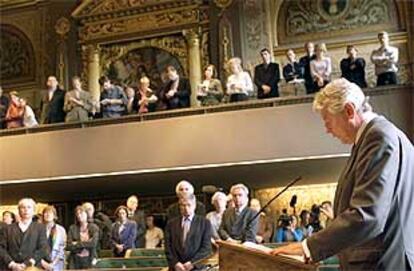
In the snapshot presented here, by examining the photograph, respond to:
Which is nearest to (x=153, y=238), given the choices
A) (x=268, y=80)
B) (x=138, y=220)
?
(x=138, y=220)

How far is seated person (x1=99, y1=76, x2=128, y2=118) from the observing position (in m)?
11.1

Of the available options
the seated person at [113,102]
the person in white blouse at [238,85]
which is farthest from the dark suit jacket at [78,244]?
the person in white blouse at [238,85]

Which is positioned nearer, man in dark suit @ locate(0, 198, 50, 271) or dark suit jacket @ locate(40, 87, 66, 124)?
man in dark suit @ locate(0, 198, 50, 271)

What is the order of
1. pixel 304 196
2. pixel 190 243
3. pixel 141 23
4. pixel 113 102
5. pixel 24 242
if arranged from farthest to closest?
pixel 141 23
pixel 304 196
pixel 113 102
pixel 24 242
pixel 190 243

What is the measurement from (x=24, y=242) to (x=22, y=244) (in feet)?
0.09

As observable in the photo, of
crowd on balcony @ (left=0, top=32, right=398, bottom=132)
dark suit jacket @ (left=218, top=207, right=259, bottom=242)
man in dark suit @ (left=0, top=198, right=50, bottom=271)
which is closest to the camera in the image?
dark suit jacket @ (left=218, top=207, right=259, bottom=242)

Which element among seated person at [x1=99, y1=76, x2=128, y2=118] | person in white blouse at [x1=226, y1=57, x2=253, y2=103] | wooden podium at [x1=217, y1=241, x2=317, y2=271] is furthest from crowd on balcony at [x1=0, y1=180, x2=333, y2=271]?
person in white blouse at [x1=226, y1=57, x2=253, y2=103]

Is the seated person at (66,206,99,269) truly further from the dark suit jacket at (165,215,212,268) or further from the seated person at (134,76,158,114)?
the seated person at (134,76,158,114)

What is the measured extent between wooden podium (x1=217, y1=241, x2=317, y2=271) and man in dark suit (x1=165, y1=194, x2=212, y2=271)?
263 cm

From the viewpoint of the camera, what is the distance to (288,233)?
29.2ft

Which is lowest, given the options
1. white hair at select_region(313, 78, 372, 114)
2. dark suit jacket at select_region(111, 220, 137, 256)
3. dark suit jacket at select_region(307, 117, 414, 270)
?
dark suit jacket at select_region(111, 220, 137, 256)

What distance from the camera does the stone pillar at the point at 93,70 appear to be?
47.8 feet

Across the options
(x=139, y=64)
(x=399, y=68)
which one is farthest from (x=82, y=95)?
(x=399, y=68)

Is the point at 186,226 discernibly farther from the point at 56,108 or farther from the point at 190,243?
the point at 56,108
